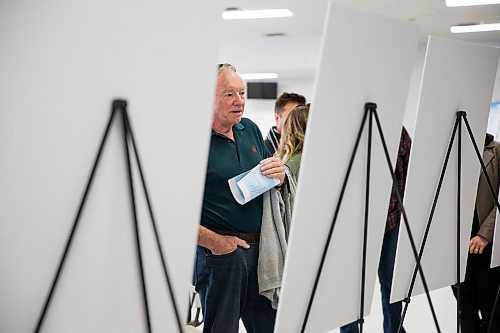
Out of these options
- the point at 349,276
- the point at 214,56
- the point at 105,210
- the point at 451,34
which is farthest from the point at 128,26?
the point at 451,34

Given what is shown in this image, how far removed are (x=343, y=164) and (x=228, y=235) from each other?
559mm

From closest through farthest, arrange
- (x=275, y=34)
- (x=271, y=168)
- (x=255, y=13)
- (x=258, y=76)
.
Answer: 1. (x=271, y=168)
2. (x=255, y=13)
3. (x=275, y=34)
4. (x=258, y=76)

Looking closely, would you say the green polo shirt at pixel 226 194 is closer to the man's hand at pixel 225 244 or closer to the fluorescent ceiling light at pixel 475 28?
the man's hand at pixel 225 244

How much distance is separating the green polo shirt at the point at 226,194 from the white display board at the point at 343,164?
43 cm

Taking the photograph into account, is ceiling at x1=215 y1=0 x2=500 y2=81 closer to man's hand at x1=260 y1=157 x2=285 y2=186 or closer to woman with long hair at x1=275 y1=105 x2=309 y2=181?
woman with long hair at x1=275 y1=105 x2=309 y2=181

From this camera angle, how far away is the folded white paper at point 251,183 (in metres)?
1.79

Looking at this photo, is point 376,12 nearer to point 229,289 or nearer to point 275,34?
point 275,34

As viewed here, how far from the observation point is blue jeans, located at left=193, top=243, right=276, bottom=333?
6.23 ft

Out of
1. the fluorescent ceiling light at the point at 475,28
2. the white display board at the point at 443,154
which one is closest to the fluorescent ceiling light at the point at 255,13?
the fluorescent ceiling light at the point at 475,28

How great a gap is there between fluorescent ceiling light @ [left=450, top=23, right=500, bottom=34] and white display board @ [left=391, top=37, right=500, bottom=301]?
5.42m

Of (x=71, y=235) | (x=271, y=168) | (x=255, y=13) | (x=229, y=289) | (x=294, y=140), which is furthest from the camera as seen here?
(x=255, y=13)

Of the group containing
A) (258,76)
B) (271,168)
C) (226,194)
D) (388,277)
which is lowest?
(388,277)

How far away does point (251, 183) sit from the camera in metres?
1.79

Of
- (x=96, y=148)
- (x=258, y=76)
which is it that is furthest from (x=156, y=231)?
(x=258, y=76)
